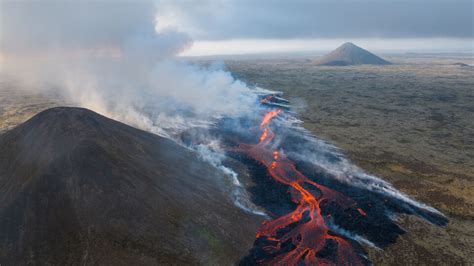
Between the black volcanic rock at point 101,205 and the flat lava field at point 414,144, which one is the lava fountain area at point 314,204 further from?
the black volcanic rock at point 101,205

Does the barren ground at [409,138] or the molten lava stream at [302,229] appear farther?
the barren ground at [409,138]

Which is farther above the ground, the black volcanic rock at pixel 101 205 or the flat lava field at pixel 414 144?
the black volcanic rock at pixel 101 205

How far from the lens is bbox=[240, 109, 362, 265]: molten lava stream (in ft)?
115

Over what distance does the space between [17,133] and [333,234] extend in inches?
1821

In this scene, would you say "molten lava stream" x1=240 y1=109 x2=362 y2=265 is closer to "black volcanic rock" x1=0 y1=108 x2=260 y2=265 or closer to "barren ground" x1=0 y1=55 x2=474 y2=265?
"black volcanic rock" x1=0 y1=108 x2=260 y2=265

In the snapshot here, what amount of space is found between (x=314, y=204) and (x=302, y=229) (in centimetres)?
665

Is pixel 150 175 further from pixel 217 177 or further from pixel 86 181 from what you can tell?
pixel 217 177

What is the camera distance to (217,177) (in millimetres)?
50219

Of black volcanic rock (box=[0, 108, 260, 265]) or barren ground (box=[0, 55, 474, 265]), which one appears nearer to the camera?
black volcanic rock (box=[0, 108, 260, 265])

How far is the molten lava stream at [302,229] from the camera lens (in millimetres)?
34906

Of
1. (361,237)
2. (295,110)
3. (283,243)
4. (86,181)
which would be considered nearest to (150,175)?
(86,181)

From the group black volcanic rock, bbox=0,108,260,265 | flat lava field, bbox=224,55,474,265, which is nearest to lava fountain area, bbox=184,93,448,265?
flat lava field, bbox=224,55,474,265

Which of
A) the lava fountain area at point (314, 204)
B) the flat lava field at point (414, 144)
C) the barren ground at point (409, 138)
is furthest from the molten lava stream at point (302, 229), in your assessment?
the barren ground at point (409, 138)

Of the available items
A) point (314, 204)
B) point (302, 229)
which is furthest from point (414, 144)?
point (302, 229)
